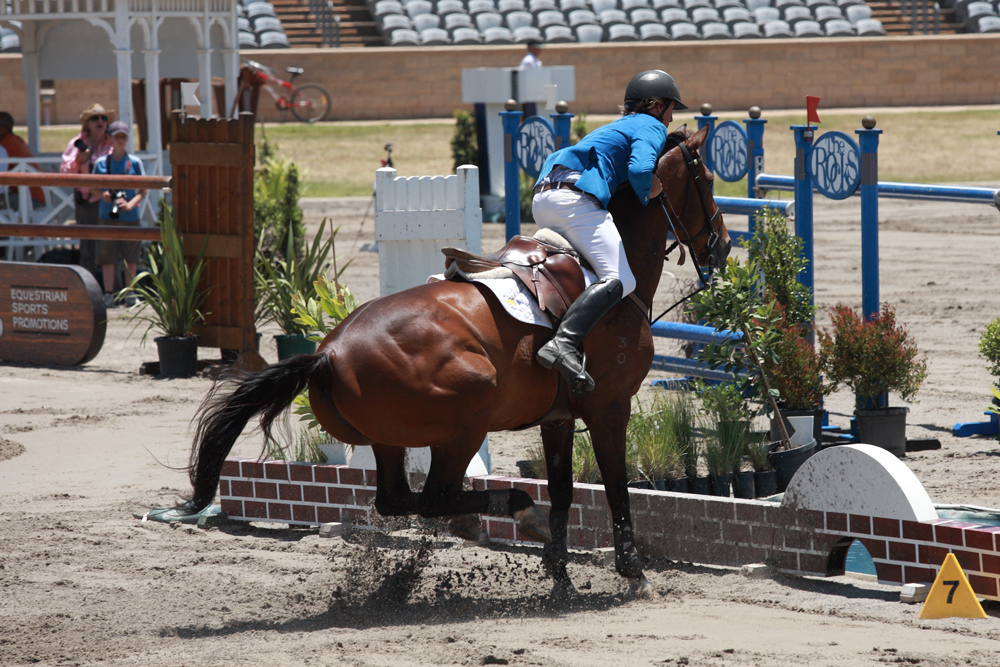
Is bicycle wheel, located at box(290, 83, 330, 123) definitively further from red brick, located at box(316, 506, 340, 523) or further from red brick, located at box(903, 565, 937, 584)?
red brick, located at box(903, 565, 937, 584)

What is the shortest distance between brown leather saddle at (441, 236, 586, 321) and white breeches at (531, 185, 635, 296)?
0.07m

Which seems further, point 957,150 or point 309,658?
point 957,150

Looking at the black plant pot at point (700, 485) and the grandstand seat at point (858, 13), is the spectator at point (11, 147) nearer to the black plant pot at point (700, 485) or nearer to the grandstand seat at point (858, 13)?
the black plant pot at point (700, 485)

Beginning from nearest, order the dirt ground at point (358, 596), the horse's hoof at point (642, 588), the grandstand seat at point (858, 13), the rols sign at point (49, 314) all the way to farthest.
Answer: the dirt ground at point (358, 596)
the horse's hoof at point (642, 588)
the rols sign at point (49, 314)
the grandstand seat at point (858, 13)

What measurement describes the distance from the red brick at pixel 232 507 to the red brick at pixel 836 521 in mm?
2928

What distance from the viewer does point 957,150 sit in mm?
24531

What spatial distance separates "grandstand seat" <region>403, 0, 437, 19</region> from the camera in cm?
3328

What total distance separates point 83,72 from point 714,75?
18.1m

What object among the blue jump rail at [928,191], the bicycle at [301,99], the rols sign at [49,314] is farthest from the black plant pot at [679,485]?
the bicycle at [301,99]

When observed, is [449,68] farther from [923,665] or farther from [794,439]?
[923,665]

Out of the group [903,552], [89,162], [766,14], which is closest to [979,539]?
[903,552]

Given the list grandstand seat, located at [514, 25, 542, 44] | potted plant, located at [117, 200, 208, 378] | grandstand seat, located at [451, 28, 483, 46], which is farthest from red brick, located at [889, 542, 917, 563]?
grandstand seat, located at [514, 25, 542, 44]

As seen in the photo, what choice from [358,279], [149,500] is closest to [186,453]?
[149,500]

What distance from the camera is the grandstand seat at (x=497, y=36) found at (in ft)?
103
